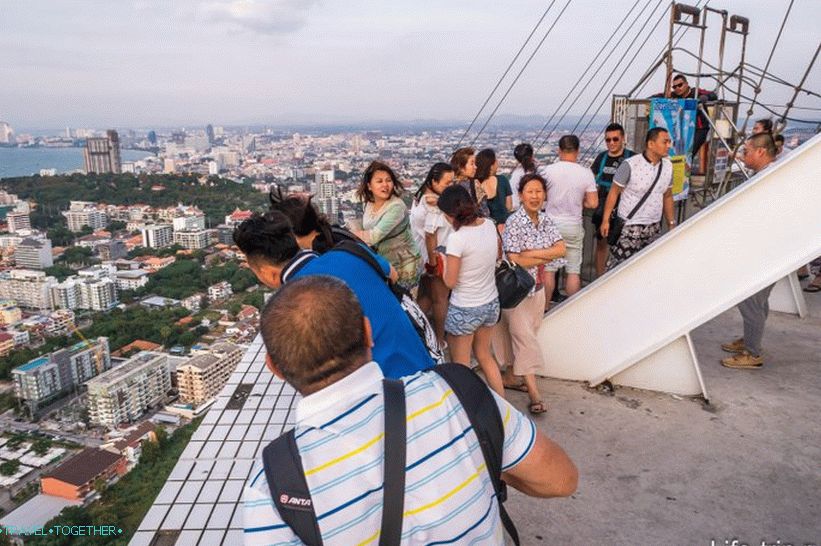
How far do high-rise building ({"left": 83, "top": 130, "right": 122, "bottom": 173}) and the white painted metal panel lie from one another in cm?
8416

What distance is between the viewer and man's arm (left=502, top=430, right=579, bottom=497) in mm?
1248

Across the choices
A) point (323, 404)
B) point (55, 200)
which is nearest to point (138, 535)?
point (323, 404)

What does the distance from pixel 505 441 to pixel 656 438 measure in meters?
2.41

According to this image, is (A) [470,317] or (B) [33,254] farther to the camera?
(B) [33,254]

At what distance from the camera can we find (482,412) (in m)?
1.16

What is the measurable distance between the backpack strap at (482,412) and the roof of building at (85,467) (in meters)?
17.9

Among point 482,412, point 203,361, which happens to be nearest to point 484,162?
point 482,412

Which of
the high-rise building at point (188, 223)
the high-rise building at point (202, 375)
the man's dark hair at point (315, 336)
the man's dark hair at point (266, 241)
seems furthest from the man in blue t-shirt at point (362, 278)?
the high-rise building at point (188, 223)

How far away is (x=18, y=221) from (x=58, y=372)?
104ft

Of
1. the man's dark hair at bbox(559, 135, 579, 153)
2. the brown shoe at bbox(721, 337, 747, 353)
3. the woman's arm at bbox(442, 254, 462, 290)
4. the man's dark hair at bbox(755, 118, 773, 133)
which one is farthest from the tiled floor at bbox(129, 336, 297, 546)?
the man's dark hair at bbox(755, 118, 773, 133)

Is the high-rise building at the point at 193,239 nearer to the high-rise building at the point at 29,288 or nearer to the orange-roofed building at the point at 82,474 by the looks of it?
the high-rise building at the point at 29,288

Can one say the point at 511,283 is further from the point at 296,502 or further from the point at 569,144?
the point at 296,502

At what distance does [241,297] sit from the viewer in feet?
120

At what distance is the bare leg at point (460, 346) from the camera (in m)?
3.52
